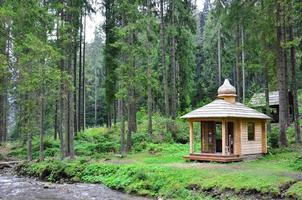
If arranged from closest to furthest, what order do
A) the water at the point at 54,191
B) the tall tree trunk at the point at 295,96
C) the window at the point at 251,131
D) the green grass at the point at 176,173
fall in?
1. the green grass at the point at 176,173
2. the water at the point at 54,191
3. the window at the point at 251,131
4. the tall tree trunk at the point at 295,96

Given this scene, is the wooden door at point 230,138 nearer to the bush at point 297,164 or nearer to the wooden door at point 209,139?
the wooden door at point 209,139

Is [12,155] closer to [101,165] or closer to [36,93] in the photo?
[36,93]

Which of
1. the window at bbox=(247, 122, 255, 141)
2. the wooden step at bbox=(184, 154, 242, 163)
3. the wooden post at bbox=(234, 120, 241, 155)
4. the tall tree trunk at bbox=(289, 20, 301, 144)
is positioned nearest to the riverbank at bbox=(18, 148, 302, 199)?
the wooden step at bbox=(184, 154, 242, 163)

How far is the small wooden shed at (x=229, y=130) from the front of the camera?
20312 mm

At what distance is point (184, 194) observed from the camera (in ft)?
45.4

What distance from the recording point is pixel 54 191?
16.2 m

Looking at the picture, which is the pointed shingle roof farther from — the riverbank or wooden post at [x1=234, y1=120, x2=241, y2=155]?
the riverbank

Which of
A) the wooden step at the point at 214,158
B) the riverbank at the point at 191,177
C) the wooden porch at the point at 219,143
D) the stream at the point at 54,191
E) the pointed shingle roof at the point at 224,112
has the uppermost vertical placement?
the pointed shingle roof at the point at 224,112

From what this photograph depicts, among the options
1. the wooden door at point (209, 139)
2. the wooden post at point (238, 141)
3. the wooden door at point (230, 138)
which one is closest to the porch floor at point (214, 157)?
the wooden post at point (238, 141)

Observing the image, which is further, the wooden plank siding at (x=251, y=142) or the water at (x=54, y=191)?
the wooden plank siding at (x=251, y=142)

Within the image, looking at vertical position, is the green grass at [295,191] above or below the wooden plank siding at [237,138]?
below

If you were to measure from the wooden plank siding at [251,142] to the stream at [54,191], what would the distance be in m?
8.12

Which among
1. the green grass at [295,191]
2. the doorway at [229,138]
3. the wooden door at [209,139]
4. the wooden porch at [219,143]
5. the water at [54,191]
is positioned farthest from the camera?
the wooden door at [209,139]

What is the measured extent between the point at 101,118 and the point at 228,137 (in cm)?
3892
